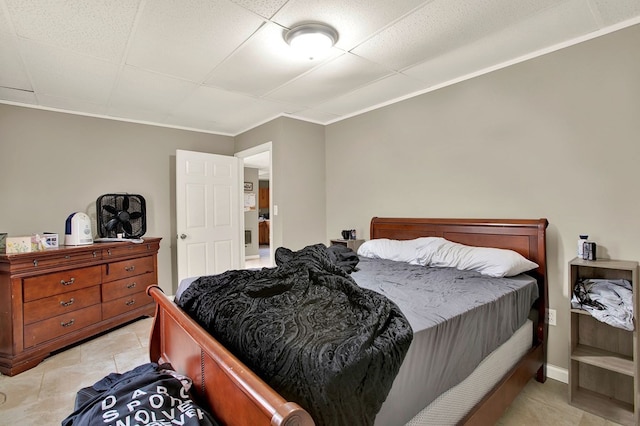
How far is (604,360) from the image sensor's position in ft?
6.47

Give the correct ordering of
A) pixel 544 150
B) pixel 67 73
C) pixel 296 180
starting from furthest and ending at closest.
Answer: pixel 296 180, pixel 67 73, pixel 544 150

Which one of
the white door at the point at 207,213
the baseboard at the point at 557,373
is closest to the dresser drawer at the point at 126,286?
the white door at the point at 207,213

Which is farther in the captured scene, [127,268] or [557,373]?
[127,268]

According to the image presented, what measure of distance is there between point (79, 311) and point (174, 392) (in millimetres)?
2301

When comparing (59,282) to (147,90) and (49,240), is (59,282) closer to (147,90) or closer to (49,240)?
(49,240)

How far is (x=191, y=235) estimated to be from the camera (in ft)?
13.4

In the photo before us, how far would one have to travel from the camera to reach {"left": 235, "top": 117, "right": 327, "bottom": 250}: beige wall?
3.84 meters

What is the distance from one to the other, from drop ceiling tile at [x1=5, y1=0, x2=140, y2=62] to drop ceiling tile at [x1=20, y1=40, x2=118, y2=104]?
17 centimetres

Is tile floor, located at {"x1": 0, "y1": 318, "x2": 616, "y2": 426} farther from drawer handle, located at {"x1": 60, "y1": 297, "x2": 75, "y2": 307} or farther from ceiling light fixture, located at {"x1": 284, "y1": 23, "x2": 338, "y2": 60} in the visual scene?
ceiling light fixture, located at {"x1": 284, "y1": 23, "x2": 338, "y2": 60}

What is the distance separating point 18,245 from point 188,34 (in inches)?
89.9

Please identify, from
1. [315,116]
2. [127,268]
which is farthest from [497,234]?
[127,268]

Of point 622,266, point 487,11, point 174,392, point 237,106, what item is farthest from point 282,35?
A: point 622,266

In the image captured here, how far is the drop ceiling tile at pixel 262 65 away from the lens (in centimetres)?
220

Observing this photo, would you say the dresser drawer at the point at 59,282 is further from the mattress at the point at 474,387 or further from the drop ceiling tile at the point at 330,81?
the mattress at the point at 474,387
